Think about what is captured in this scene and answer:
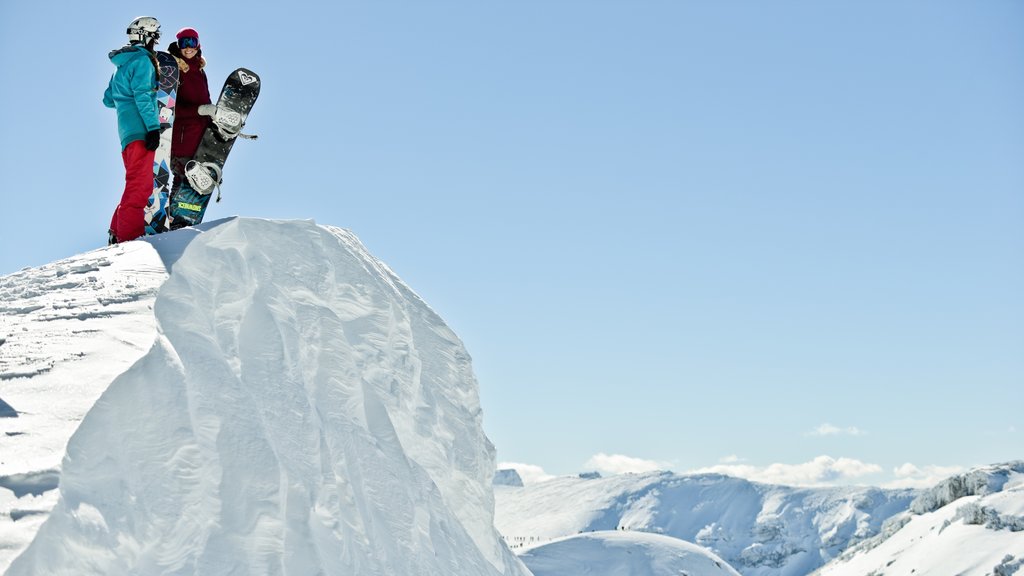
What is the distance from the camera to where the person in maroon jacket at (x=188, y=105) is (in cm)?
1405

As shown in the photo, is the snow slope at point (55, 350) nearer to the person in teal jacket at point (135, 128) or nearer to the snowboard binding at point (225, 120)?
the person in teal jacket at point (135, 128)

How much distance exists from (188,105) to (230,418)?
646cm

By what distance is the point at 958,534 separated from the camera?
92.6 metres

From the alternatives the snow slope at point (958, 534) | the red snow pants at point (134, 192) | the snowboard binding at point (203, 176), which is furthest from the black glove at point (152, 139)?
the snow slope at point (958, 534)

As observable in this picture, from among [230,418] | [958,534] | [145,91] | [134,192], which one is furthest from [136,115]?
[958,534]

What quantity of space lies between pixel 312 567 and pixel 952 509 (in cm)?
11460

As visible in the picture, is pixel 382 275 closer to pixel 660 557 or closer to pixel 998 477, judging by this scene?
pixel 660 557

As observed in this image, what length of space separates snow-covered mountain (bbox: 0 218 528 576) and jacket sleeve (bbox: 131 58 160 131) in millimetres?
1986

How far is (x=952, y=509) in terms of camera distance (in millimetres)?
111438

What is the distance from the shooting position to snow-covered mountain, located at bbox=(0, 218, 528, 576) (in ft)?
23.9

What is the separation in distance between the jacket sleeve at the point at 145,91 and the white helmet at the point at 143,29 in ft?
1.36

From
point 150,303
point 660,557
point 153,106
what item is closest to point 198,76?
point 153,106

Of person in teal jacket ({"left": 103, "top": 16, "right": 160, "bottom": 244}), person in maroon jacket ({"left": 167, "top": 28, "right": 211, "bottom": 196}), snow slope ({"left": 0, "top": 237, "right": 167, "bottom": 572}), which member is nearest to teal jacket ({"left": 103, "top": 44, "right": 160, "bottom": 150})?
person in teal jacket ({"left": 103, "top": 16, "right": 160, "bottom": 244})

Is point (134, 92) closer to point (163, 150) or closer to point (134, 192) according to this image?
point (163, 150)
